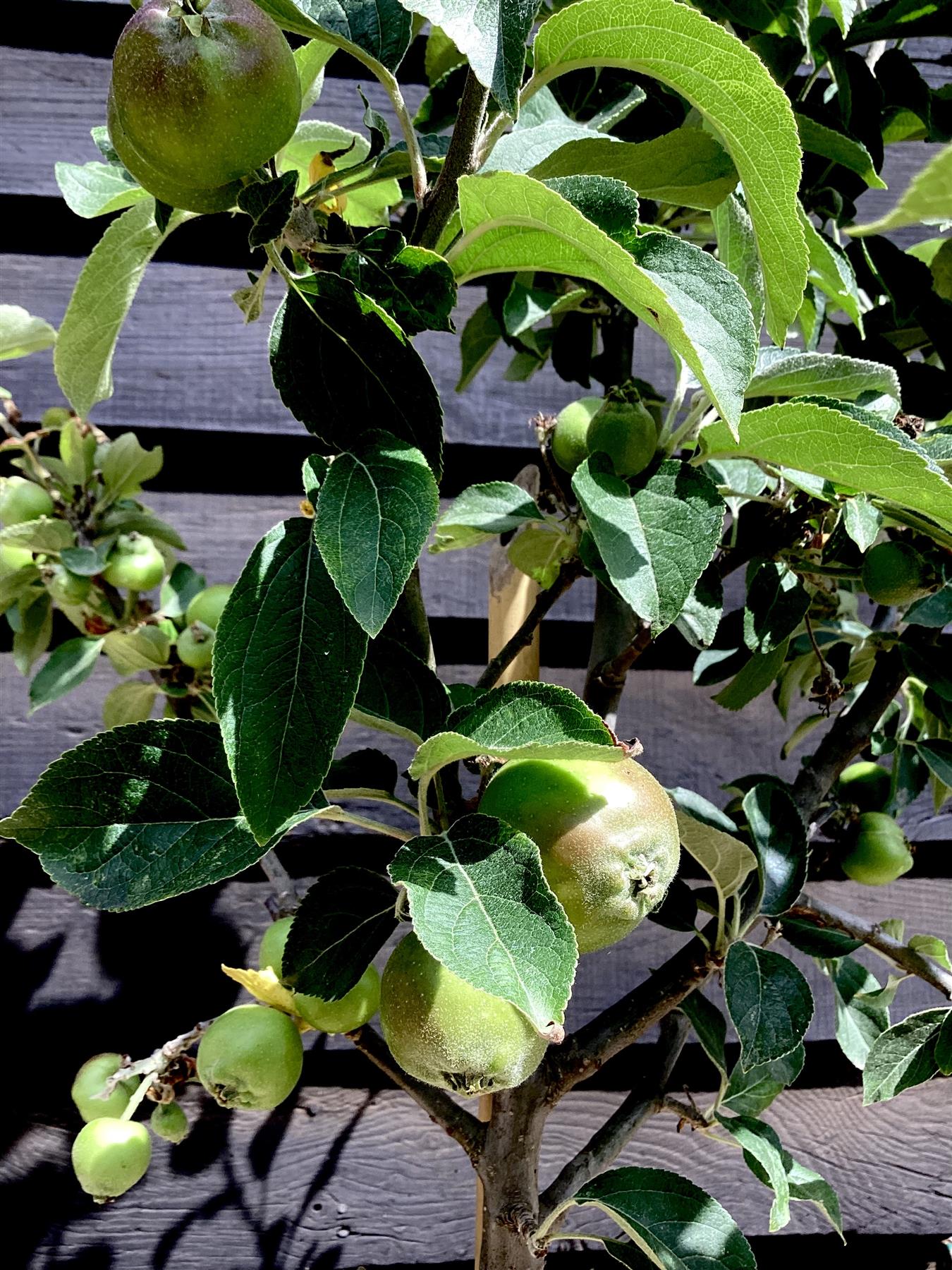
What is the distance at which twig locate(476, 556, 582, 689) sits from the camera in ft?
1.75

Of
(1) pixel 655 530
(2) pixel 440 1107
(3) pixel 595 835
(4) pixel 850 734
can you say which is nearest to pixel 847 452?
(1) pixel 655 530

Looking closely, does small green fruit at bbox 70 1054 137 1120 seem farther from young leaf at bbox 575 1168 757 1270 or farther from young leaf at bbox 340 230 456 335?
young leaf at bbox 340 230 456 335

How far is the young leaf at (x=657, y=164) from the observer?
0.43 m

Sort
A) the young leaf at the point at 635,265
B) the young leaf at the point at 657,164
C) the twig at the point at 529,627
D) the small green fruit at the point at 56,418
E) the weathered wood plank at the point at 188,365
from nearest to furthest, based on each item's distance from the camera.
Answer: the young leaf at the point at 635,265 → the young leaf at the point at 657,164 → the twig at the point at 529,627 → the small green fruit at the point at 56,418 → the weathered wood plank at the point at 188,365

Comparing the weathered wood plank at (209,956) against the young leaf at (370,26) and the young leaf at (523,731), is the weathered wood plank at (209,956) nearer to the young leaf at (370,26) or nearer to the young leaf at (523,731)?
the young leaf at (523,731)

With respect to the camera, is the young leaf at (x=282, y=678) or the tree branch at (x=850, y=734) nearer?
the young leaf at (x=282, y=678)

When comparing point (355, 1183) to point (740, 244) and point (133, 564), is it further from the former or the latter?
point (740, 244)

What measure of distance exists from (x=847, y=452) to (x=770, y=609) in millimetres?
197

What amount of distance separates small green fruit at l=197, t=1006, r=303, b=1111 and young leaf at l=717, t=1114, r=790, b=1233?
28 centimetres

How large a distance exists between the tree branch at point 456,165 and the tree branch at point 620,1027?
422 millimetres

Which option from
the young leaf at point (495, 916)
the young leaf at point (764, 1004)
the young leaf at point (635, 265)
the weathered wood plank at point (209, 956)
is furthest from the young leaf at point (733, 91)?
the weathered wood plank at point (209, 956)

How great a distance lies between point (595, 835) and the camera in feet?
1.31

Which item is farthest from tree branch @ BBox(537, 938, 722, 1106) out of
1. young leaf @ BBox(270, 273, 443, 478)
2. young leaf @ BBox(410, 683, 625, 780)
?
young leaf @ BBox(270, 273, 443, 478)

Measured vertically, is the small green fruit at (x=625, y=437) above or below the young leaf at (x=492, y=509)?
above
